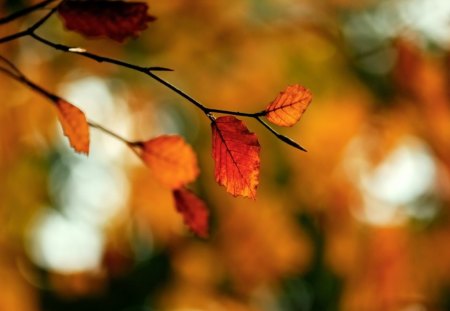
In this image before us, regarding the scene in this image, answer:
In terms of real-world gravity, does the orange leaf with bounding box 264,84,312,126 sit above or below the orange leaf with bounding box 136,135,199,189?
above

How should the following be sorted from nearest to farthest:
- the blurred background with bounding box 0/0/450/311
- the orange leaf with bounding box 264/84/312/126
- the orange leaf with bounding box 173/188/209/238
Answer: the orange leaf with bounding box 264/84/312/126, the orange leaf with bounding box 173/188/209/238, the blurred background with bounding box 0/0/450/311

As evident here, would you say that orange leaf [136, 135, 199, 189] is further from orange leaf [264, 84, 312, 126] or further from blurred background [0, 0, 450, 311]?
blurred background [0, 0, 450, 311]

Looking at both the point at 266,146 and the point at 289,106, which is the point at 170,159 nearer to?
the point at 289,106

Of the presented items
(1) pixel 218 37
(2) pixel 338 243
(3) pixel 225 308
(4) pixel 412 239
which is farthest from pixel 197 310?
(1) pixel 218 37

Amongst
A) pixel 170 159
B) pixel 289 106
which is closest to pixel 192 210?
pixel 170 159

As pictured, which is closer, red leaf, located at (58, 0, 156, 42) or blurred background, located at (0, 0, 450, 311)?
red leaf, located at (58, 0, 156, 42)

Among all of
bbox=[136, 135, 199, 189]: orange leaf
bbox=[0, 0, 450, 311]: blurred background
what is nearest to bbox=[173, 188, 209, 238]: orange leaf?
bbox=[136, 135, 199, 189]: orange leaf

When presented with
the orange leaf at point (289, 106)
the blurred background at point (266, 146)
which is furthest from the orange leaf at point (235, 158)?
the blurred background at point (266, 146)
